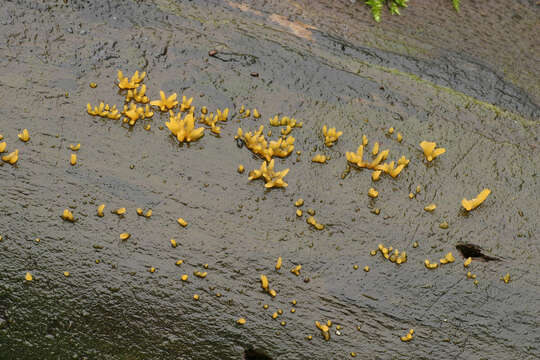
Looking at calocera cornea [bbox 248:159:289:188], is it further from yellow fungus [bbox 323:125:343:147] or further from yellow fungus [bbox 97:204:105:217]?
yellow fungus [bbox 97:204:105:217]

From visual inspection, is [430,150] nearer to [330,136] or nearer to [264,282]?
[330,136]

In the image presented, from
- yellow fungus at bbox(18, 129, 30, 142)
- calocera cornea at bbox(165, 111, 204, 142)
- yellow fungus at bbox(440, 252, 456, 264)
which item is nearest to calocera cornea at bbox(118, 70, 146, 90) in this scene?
calocera cornea at bbox(165, 111, 204, 142)

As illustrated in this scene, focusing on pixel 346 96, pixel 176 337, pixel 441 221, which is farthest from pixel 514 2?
pixel 176 337

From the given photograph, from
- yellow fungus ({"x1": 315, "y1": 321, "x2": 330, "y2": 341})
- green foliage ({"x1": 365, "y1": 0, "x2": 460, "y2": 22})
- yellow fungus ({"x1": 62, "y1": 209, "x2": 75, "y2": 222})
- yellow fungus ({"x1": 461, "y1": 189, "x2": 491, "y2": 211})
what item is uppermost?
green foliage ({"x1": 365, "y1": 0, "x2": 460, "y2": 22})

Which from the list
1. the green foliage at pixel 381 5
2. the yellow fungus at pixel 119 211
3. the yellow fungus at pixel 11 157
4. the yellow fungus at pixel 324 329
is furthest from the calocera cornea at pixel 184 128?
the green foliage at pixel 381 5

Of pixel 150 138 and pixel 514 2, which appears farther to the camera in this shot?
pixel 514 2

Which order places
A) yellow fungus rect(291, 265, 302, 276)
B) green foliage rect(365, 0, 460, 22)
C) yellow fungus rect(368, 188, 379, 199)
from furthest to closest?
green foliage rect(365, 0, 460, 22)
yellow fungus rect(368, 188, 379, 199)
yellow fungus rect(291, 265, 302, 276)

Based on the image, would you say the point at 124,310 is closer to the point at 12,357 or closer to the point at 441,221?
the point at 12,357
